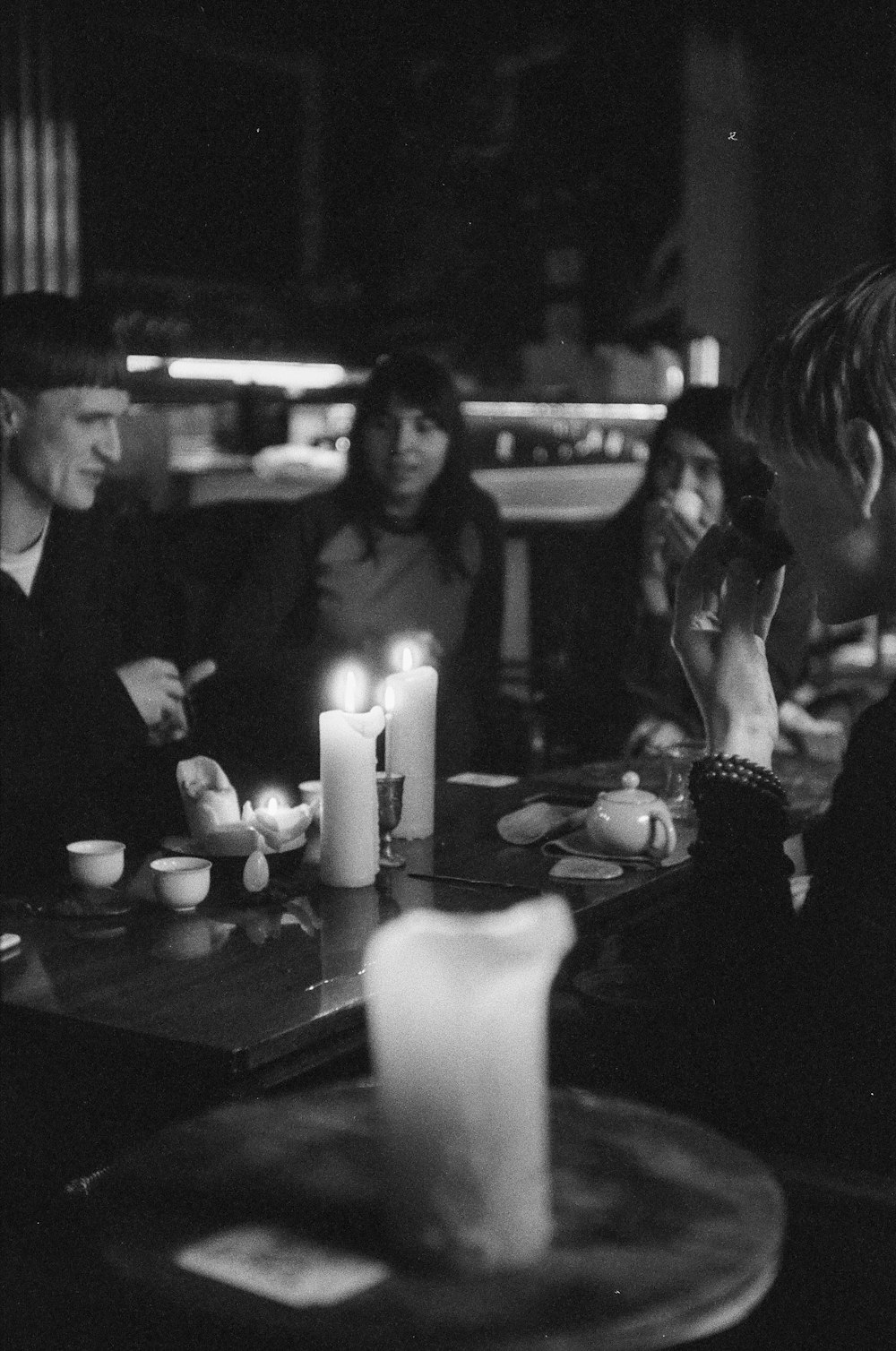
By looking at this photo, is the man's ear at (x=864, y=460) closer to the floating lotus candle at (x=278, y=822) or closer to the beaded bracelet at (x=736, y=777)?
the beaded bracelet at (x=736, y=777)

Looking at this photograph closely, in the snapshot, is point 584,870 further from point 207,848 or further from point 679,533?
point 679,533

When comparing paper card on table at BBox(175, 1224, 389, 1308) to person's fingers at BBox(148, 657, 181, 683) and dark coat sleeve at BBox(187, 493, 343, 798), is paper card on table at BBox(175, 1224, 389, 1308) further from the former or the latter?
dark coat sleeve at BBox(187, 493, 343, 798)

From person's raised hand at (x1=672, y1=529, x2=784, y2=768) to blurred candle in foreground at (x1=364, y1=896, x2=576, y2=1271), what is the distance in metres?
0.95

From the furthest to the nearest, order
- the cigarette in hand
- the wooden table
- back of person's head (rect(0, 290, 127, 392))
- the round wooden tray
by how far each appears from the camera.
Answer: the cigarette in hand, back of person's head (rect(0, 290, 127, 392)), the wooden table, the round wooden tray

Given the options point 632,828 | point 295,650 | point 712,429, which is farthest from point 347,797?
point 712,429

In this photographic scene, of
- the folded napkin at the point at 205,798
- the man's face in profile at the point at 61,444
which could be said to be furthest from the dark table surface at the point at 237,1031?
the man's face in profile at the point at 61,444

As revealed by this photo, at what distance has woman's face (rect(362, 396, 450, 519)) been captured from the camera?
11.8 feet

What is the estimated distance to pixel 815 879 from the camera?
52.6 inches

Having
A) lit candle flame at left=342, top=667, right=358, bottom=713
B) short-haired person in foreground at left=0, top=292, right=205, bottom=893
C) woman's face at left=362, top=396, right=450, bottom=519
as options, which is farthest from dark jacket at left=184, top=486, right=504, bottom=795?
lit candle flame at left=342, top=667, right=358, bottom=713

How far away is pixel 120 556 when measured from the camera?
2.96 meters

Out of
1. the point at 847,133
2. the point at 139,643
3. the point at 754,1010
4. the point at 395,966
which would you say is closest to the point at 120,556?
the point at 139,643

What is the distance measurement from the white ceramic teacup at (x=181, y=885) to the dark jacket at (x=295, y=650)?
65.7 inches

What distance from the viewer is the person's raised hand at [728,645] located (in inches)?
67.6

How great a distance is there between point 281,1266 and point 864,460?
2.83ft
